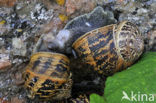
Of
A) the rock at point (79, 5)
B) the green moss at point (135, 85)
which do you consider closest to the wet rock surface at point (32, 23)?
the rock at point (79, 5)

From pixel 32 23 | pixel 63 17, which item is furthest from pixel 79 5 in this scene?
pixel 32 23

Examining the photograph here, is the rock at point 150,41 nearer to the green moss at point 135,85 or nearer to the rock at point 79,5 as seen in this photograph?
the green moss at point 135,85

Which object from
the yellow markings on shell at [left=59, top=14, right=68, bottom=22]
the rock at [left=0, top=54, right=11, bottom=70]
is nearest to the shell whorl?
the yellow markings on shell at [left=59, top=14, right=68, bottom=22]

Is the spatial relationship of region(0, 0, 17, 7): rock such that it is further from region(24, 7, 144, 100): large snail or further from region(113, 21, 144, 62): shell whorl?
region(113, 21, 144, 62): shell whorl

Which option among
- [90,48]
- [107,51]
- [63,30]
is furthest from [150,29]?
[63,30]

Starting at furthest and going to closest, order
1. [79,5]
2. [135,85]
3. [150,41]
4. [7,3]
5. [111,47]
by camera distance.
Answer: [150,41]
[79,5]
[111,47]
[7,3]
[135,85]

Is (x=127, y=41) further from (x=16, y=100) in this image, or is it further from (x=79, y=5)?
(x=16, y=100)

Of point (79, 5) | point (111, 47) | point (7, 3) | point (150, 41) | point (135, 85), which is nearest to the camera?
point (135, 85)
